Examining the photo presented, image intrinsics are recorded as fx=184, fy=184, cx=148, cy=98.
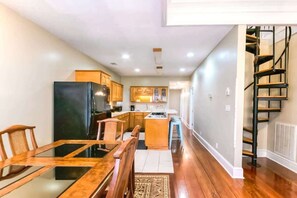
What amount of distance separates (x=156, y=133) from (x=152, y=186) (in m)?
2.28

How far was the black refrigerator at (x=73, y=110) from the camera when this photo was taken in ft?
11.6

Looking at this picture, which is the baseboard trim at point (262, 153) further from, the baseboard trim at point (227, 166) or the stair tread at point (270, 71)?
the stair tread at point (270, 71)

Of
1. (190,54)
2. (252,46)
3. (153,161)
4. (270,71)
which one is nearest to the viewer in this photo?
(270,71)

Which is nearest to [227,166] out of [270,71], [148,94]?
[270,71]

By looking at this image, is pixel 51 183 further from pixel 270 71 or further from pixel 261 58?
pixel 261 58

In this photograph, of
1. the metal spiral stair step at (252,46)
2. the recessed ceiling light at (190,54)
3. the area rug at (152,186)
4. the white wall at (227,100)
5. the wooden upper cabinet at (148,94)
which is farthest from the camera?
the wooden upper cabinet at (148,94)

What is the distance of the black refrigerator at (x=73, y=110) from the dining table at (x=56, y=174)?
1.58 metres

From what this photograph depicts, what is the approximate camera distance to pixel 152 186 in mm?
2707

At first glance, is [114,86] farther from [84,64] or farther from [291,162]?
[291,162]

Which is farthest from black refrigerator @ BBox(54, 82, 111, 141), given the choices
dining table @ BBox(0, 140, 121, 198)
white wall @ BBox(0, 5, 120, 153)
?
dining table @ BBox(0, 140, 121, 198)

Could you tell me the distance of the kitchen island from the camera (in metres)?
Result: 4.91

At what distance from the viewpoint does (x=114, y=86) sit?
7.07 m

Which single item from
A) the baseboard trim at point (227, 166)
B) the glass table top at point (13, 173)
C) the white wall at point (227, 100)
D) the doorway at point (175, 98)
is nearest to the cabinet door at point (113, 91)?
the white wall at point (227, 100)

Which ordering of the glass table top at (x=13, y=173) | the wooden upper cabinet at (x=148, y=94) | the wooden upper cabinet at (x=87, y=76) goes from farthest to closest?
the wooden upper cabinet at (x=148, y=94) → the wooden upper cabinet at (x=87, y=76) → the glass table top at (x=13, y=173)
